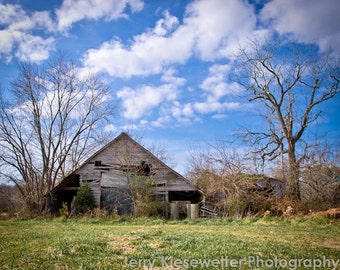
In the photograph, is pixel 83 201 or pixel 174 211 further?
pixel 83 201

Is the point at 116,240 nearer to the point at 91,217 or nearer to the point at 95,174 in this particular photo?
the point at 91,217

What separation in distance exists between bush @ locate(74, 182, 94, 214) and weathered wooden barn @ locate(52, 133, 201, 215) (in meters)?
0.85

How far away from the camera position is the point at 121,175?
74.3ft

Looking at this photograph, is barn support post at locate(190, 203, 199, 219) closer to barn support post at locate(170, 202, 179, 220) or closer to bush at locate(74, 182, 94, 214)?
barn support post at locate(170, 202, 179, 220)

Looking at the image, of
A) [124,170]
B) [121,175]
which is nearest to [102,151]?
[124,170]

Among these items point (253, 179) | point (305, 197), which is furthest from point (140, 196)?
point (305, 197)

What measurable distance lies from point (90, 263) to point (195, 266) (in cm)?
207

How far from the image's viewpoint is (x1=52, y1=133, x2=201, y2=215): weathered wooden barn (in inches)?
866

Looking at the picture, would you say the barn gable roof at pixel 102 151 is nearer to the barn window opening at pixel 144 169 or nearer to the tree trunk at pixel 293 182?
the barn window opening at pixel 144 169

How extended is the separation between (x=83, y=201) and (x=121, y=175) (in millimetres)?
3473

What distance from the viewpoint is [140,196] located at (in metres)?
20.7

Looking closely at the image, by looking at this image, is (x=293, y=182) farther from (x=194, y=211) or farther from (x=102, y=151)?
(x=102, y=151)

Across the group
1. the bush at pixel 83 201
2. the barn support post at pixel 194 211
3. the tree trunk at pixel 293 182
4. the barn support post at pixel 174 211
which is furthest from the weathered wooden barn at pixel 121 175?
the tree trunk at pixel 293 182

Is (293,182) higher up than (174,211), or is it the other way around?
(293,182)
